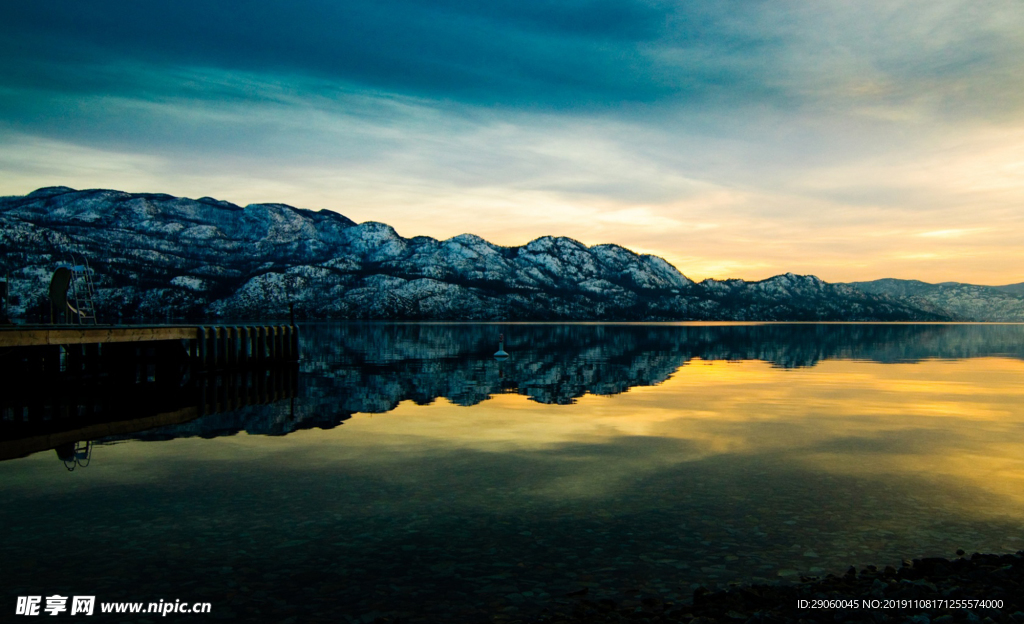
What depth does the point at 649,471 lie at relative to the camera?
63.8ft

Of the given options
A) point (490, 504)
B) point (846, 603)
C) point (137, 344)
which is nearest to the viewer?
point (846, 603)

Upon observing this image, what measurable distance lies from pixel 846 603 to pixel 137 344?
49615 millimetres

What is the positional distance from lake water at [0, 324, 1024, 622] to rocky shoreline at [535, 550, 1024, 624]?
0.60 m

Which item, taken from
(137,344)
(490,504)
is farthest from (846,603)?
(137,344)

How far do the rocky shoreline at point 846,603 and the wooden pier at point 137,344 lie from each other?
33.0 metres

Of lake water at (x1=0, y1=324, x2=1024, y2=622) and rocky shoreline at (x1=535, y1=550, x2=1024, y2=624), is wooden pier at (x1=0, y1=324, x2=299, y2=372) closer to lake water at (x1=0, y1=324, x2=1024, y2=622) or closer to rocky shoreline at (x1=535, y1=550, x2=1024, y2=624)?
lake water at (x1=0, y1=324, x2=1024, y2=622)

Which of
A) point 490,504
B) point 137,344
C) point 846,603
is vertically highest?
point 137,344

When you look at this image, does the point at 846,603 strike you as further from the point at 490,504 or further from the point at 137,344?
the point at 137,344

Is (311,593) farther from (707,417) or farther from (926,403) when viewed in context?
(926,403)

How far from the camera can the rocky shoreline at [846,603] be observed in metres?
9.52

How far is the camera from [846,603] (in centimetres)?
999

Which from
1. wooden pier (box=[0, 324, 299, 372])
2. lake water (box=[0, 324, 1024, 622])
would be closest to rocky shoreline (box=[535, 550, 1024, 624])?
lake water (box=[0, 324, 1024, 622])

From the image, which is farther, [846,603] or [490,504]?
[490,504]

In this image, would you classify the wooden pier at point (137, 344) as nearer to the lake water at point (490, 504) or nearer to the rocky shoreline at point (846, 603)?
the lake water at point (490, 504)
